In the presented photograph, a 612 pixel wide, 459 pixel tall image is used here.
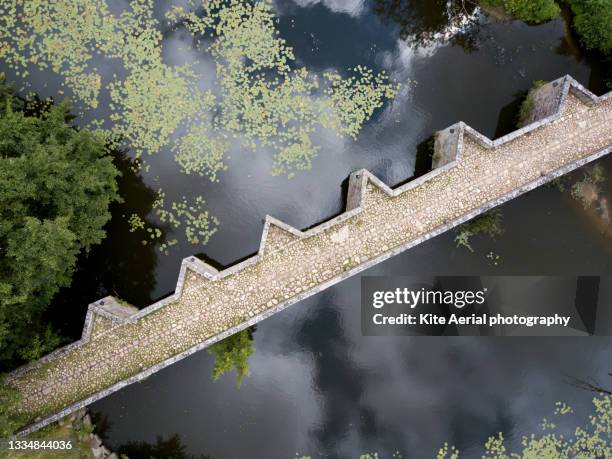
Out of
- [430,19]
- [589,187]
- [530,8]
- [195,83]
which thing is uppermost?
[530,8]

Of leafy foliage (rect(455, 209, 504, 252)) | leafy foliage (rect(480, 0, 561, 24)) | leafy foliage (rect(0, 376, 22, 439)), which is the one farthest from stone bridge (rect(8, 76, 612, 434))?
leafy foliage (rect(480, 0, 561, 24))

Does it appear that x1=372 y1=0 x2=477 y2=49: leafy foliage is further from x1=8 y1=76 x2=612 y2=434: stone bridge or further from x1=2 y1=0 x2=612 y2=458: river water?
x1=8 y1=76 x2=612 y2=434: stone bridge

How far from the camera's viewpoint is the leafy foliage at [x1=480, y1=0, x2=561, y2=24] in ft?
46.7

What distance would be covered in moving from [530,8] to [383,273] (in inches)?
363

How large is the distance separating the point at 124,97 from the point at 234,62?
3389 mm

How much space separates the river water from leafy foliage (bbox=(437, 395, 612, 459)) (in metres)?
0.32

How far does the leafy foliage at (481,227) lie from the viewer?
14.5 metres

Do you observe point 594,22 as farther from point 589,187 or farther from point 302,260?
point 302,260

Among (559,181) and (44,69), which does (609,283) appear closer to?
(559,181)

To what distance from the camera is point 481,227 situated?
14.5 meters

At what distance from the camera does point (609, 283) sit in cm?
1505

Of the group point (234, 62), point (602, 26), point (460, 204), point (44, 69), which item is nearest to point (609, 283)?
point (460, 204)

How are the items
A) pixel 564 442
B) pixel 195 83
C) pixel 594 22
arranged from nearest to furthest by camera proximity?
pixel 195 83 < pixel 594 22 < pixel 564 442

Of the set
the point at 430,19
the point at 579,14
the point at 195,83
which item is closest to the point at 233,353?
the point at 195,83
